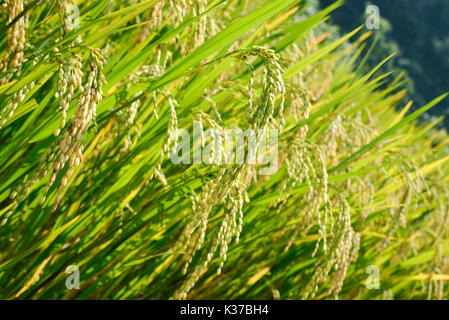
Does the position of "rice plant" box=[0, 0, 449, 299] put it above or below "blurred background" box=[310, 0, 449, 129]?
below

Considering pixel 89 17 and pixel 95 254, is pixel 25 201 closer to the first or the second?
pixel 95 254

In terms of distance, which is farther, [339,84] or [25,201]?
[339,84]

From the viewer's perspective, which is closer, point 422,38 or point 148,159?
point 148,159

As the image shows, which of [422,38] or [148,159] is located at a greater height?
[422,38]

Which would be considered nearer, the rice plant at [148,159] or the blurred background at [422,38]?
the rice plant at [148,159]

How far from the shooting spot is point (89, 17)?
107cm

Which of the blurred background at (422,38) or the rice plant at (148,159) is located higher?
the blurred background at (422,38)

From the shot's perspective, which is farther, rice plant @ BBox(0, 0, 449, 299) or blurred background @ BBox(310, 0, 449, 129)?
blurred background @ BBox(310, 0, 449, 129)

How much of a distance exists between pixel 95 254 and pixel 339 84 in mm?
1790
